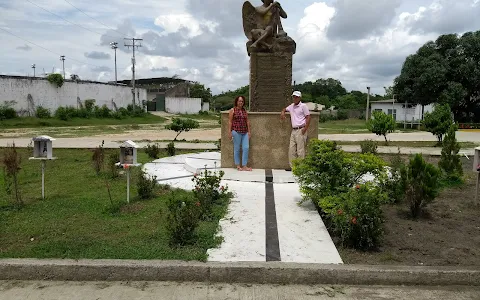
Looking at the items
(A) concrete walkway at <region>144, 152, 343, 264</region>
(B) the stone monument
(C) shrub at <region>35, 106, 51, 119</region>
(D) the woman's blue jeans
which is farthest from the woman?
(C) shrub at <region>35, 106, 51, 119</region>

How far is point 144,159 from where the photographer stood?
11617 mm

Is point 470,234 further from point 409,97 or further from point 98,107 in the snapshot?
point 98,107

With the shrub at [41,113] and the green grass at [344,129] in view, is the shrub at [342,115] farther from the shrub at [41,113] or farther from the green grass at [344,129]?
the shrub at [41,113]

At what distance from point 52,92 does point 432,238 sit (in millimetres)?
40827

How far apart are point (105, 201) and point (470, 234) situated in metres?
4.77

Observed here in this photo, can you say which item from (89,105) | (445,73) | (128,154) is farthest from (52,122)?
(128,154)

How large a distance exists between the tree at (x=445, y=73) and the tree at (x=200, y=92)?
147ft

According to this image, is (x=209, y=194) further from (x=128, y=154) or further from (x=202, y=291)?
(x=202, y=291)

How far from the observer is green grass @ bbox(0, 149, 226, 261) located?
4191 mm

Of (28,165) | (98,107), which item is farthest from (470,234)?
(98,107)

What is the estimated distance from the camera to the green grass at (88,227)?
419cm

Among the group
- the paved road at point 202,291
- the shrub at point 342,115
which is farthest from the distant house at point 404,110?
the paved road at point 202,291

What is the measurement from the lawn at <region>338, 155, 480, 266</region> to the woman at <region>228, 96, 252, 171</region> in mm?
2810

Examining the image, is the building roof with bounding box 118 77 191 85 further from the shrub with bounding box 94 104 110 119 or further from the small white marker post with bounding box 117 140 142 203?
the small white marker post with bounding box 117 140 142 203
